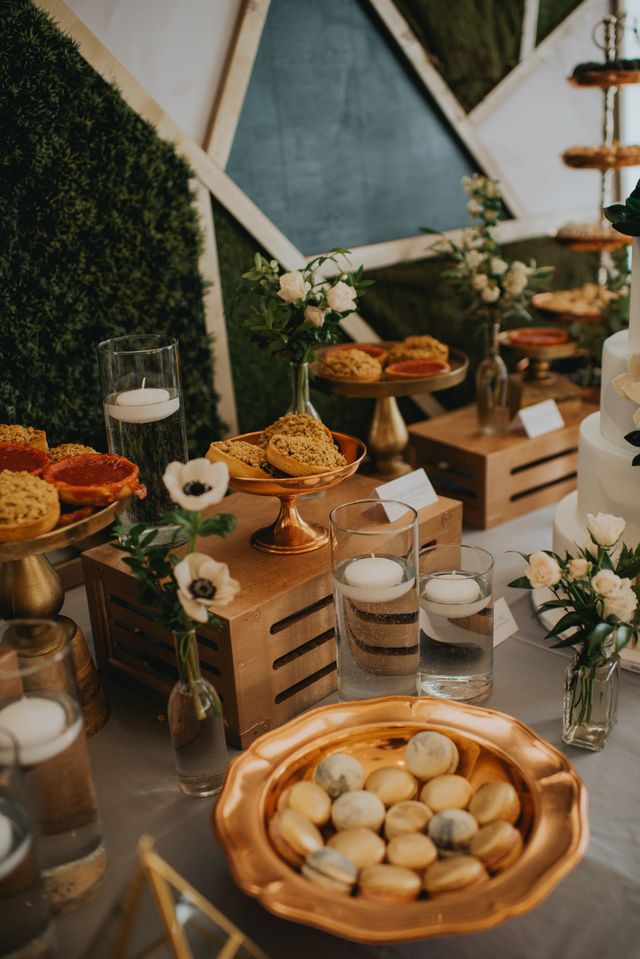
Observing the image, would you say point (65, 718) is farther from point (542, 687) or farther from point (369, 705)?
point (542, 687)

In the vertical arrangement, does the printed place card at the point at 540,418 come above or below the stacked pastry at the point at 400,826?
above

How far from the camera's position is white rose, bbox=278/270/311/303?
1502mm

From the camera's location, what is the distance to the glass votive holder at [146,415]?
1.37 metres

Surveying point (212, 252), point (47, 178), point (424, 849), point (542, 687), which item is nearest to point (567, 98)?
point (212, 252)

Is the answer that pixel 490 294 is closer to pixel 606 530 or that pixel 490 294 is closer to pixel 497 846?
pixel 606 530

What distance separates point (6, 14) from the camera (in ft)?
4.87

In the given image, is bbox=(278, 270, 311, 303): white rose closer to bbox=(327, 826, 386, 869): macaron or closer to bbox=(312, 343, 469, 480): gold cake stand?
bbox=(312, 343, 469, 480): gold cake stand

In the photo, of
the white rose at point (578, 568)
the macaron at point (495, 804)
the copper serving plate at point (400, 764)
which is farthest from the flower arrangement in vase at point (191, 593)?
the white rose at point (578, 568)

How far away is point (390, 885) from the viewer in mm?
862

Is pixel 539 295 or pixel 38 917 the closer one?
pixel 38 917

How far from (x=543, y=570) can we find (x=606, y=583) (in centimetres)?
8

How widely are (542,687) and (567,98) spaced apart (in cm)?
193

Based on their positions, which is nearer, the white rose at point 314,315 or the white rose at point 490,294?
the white rose at point 314,315

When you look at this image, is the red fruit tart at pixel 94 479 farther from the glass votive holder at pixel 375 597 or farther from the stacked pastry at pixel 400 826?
the stacked pastry at pixel 400 826
